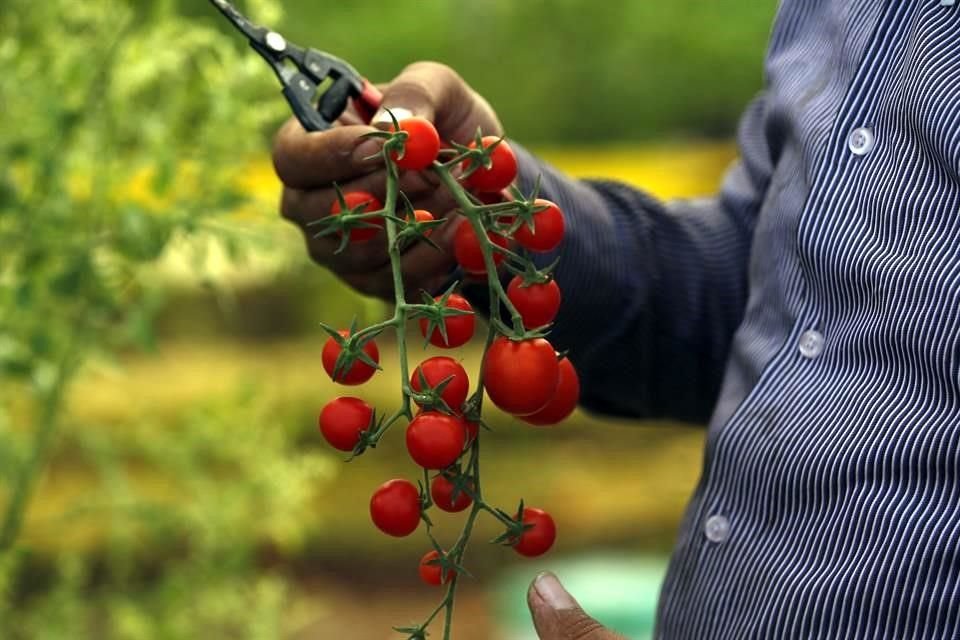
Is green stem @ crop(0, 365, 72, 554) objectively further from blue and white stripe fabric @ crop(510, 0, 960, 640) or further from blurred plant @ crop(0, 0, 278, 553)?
blue and white stripe fabric @ crop(510, 0, 960, 640)

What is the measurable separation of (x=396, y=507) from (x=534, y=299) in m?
0.12

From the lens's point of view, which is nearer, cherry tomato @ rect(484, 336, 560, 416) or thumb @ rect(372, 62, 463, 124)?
cherry tomato @ rect(484, 336, 560, 416)

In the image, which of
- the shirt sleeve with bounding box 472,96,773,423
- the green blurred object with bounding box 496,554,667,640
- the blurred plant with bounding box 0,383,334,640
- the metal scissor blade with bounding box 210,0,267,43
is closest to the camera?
the metal scissor blade with bounding box 210,0,267,43

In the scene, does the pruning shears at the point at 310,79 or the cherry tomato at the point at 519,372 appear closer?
the cherry tomato at the point at 519,372

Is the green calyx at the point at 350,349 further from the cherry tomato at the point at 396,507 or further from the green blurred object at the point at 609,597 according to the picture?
the green blurred object at the point at 609,597

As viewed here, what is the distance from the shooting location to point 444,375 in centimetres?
59

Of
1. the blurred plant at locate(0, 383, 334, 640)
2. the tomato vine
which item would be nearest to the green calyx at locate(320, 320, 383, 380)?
the tomato vine

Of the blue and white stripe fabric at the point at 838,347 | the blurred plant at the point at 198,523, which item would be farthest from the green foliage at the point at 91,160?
the blue and white stripe fabric at the point at 838,347

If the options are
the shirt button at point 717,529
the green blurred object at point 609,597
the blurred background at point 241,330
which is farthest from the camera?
the green blurred object at point 609,597

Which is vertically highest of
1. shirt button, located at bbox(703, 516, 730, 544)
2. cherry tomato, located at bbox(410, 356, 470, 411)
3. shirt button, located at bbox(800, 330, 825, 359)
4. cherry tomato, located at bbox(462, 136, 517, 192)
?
cherry tomato, located at bbox(462, 136, 517, 192)

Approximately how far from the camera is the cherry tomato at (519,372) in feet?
1.90

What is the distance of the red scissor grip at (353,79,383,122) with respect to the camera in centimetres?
82

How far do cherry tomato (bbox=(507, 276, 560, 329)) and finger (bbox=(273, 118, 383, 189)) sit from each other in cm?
16

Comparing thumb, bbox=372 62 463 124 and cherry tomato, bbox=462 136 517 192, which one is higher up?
cherry tomato, bbox=462 136 517 192
